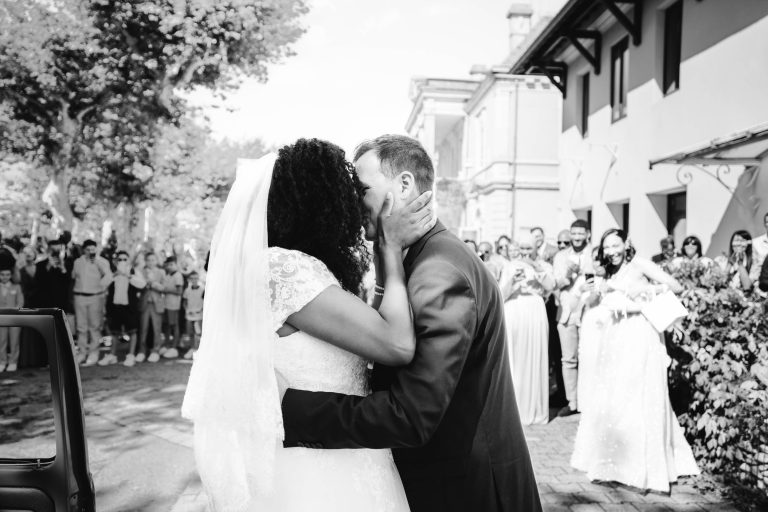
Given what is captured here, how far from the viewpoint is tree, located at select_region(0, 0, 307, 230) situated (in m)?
16.6

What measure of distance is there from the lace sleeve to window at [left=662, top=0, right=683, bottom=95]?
1092cm

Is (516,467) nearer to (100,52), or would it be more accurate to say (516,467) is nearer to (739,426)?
(739,426)

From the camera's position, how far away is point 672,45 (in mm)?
11359

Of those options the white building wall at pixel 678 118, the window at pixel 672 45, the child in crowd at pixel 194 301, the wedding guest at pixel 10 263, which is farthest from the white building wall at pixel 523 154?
the wedding guest at pixel 10 263

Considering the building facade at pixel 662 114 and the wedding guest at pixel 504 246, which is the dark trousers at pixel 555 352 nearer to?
the wedding guest at pixel 504 246

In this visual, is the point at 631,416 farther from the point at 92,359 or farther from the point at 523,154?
the point at 523,154

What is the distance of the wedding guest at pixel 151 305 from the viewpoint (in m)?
11.1

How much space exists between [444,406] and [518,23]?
114ft

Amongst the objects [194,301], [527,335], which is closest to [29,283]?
[194,301]

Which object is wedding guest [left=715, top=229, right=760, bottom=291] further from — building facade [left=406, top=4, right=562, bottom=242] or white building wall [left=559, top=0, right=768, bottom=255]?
building facade [left=406, top=4, right=562, bottom=242]

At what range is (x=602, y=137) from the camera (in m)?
14.1

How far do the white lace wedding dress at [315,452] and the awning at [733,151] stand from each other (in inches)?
260

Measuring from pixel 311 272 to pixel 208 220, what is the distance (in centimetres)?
3709

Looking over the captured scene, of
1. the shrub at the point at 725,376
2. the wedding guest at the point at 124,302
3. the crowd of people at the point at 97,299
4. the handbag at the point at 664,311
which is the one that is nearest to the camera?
the shrub at the point at 725,376
